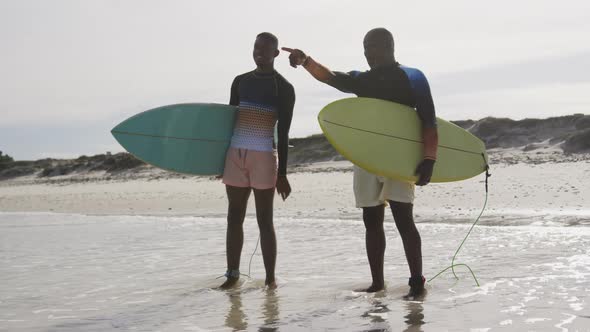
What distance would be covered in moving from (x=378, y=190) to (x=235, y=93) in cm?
127

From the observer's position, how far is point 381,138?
455cm

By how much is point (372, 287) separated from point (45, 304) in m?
2.08

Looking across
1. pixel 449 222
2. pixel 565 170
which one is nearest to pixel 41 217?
pixel 449 222

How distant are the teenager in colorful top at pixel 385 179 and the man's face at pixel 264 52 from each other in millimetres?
305

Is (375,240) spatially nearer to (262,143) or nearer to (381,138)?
(381,138)

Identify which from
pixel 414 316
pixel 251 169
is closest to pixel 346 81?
pixel 251 169

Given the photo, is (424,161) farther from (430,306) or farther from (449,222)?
(449,222)

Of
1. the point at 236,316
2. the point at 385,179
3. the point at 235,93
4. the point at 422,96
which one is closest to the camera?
the point at 236,316

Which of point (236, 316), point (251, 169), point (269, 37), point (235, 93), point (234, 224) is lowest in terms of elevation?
point (236, 316)

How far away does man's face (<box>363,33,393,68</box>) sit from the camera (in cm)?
429

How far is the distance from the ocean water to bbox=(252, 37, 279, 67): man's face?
1.52 meters

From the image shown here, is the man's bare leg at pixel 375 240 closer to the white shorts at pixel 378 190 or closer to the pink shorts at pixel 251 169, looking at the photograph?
the white shorts at pixel 378 190

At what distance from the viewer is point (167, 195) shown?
14758 millimetres

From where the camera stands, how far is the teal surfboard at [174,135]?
5066 mm
